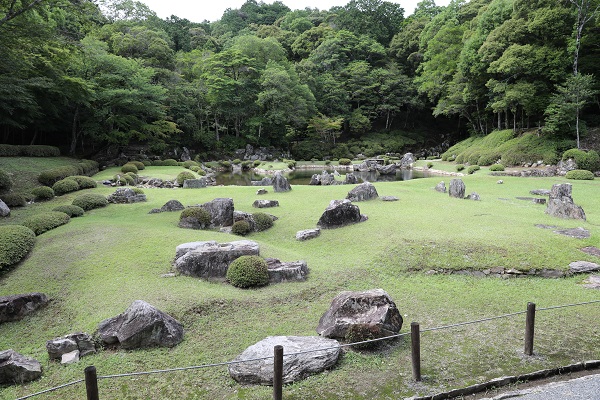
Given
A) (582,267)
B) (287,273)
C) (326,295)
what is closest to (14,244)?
(287,273)

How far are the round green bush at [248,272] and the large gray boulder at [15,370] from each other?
4.43m

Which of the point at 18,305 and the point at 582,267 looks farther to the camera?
the point at 582,267

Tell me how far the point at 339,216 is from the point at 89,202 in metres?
12.0

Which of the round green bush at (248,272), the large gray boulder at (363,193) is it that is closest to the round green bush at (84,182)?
the large gray boulder at (363,193)

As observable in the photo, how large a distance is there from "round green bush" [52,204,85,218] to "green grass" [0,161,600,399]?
0.74 meters

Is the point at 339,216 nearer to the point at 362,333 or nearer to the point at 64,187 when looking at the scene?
the point at 362,333

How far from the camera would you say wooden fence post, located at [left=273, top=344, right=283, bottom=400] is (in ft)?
16.4

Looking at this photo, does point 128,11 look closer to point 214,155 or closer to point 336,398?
point 214,155

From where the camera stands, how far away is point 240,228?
45.3 feet

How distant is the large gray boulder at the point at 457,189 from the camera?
62.8ft

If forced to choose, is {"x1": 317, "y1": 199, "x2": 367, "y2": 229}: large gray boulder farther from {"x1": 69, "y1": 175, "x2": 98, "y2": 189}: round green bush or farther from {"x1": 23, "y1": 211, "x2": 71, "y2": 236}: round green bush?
{"x1": 69, "y1": 175, "x2": 98, "y2": 189}: round green bush

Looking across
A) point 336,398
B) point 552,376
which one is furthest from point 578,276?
point 336,398

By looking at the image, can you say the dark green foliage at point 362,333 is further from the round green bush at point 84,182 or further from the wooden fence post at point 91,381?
the round green bush at point 84,182

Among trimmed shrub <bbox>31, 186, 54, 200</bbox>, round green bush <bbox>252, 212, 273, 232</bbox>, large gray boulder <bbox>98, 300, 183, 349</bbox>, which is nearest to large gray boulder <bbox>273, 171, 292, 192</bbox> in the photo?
round green bush <bbox>252, 212, 273, 232</bbox>
